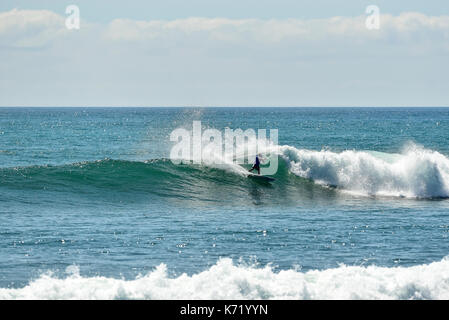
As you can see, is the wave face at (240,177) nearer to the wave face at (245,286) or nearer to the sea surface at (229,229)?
the sea surface at (229,229)

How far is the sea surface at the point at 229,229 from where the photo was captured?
13656 millimetres

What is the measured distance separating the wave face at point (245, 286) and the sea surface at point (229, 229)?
0.10 feet

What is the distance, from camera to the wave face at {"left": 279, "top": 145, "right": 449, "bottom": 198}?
29.1 metres

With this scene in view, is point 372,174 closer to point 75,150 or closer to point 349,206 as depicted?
point 349,206

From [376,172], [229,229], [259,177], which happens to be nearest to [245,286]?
[229,229]

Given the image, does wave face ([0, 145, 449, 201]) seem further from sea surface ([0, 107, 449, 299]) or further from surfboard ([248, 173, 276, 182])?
surfboard ([248, 173, 276, 182])

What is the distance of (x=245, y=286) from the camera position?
13.5m

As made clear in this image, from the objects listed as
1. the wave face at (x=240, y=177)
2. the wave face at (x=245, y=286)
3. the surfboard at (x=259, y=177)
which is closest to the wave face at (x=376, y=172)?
the wave face at (x=240, y=177)

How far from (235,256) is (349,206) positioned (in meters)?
9.70
